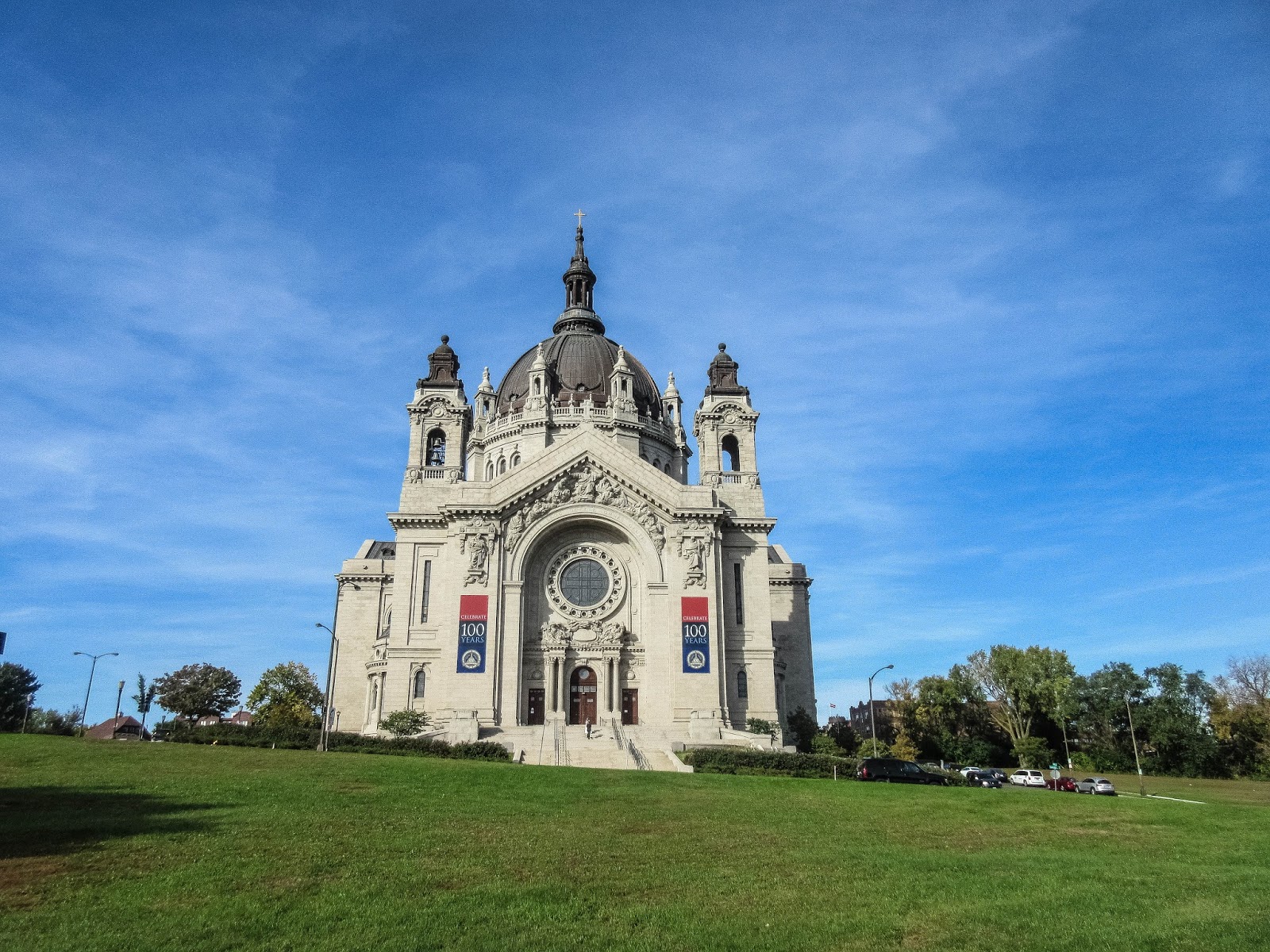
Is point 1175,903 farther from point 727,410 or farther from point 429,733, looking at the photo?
point 727,410

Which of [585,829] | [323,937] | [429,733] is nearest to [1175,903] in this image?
[585,829]

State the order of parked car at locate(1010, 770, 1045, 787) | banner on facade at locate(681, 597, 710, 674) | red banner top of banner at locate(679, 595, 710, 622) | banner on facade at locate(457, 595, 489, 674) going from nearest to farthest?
parked car at locate(1010, 770, 1045, 787) < banner on facade at locate(457, 595, 489, 674) < banner on facade at locate(681, 597, 710, 674) < red banner top of banner at locate(679, 595, 710, 622)

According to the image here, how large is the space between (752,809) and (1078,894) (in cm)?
1068

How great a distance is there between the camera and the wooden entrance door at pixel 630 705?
56.5m

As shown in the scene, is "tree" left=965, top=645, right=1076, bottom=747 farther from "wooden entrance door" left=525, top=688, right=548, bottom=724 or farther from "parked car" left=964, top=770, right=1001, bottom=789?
"wooden entrance door" left=525, top=688, right=548, bottom=724

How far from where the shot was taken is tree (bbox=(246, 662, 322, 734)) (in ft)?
220

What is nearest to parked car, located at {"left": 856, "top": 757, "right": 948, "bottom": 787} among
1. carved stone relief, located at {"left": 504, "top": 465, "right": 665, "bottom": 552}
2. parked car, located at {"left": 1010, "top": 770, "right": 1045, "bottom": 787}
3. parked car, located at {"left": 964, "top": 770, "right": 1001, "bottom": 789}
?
parked car, located at {"left": 964, "top": 770, "right": 1001, "bottom": 789}

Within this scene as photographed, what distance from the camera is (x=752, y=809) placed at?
2581cm

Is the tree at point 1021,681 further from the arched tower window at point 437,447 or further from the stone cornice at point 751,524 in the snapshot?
the arched tower window at point 437,447

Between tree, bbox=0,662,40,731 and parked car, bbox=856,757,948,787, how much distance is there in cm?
6974

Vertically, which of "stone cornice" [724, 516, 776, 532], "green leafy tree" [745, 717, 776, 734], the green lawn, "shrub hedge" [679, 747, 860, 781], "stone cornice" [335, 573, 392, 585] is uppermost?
"stone cornice" [724, 516, 776, 532]

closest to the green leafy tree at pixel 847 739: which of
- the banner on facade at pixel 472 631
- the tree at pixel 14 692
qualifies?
the banner on facade at pixel 472 631

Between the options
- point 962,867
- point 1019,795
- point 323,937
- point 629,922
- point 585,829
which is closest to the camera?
point 323,937

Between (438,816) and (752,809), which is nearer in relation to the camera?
(438,816)
